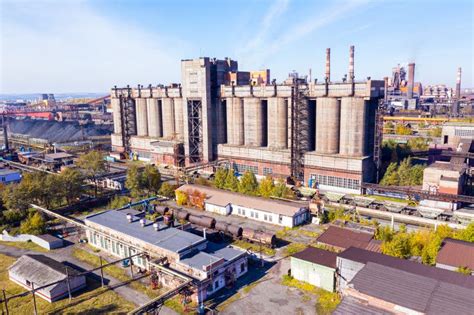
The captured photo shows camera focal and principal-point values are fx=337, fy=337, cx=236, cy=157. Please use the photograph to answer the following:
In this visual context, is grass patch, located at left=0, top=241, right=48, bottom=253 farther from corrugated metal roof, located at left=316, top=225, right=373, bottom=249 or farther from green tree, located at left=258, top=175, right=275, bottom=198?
corrugated metal roof, located at left=316, top=225, right=373, bottom=249

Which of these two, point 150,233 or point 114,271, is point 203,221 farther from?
point 114,271

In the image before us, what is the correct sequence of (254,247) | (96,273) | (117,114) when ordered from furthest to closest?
(117,114), (254,247), (96,273)

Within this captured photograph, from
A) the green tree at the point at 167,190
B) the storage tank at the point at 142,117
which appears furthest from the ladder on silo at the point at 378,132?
the storage tank at the point at 142,117

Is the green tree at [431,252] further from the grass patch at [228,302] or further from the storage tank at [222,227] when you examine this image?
the storage tank at [222,227]

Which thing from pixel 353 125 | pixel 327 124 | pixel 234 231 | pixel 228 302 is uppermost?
pixel 327 124

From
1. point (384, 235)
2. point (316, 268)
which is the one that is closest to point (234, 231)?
point (316, 268)

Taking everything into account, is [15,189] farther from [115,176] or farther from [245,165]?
[245,165]

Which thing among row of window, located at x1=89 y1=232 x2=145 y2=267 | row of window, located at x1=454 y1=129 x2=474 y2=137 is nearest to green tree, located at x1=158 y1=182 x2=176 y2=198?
row of window, located at x1=89 y1=232 x2=145 y2=267
